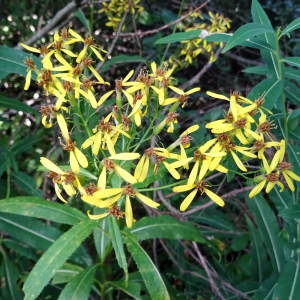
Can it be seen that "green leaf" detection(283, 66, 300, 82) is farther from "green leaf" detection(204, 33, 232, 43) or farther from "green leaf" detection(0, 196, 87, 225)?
"green leaf" detection(0, 196, 87, 225)

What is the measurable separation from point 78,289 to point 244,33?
922mm

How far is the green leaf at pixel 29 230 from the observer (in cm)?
192

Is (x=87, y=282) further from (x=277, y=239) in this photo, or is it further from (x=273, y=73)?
(x=273, y=73)

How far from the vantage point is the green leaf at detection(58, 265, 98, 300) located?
5.25 feet

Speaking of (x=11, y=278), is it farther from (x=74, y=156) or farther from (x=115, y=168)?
(x=115, y=168)

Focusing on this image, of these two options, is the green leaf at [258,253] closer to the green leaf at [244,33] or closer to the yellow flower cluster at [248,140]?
the yellow flower cluster at [248,140]

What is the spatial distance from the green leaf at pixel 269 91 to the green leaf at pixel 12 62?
2.58ft

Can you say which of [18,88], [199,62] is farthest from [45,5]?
[199,62]

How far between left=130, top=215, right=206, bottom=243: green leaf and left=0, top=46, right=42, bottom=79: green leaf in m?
0.69

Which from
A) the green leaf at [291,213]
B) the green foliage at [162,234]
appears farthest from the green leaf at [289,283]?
the green leaf at [291,213]

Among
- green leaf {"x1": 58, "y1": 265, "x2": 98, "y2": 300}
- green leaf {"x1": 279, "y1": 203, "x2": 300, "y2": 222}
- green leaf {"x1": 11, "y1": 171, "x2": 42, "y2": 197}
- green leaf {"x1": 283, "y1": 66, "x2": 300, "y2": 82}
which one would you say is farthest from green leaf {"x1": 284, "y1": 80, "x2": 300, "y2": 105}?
green leaf {"x1": 11, "y1": 171, "x2": 42, "y2": 197}

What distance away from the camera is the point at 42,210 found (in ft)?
5.31

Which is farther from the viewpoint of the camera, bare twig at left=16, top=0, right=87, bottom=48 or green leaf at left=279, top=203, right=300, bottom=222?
bare twig at left=16, top=0, right=87, bottom=48

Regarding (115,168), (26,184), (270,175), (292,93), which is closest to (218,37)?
(292,93)
